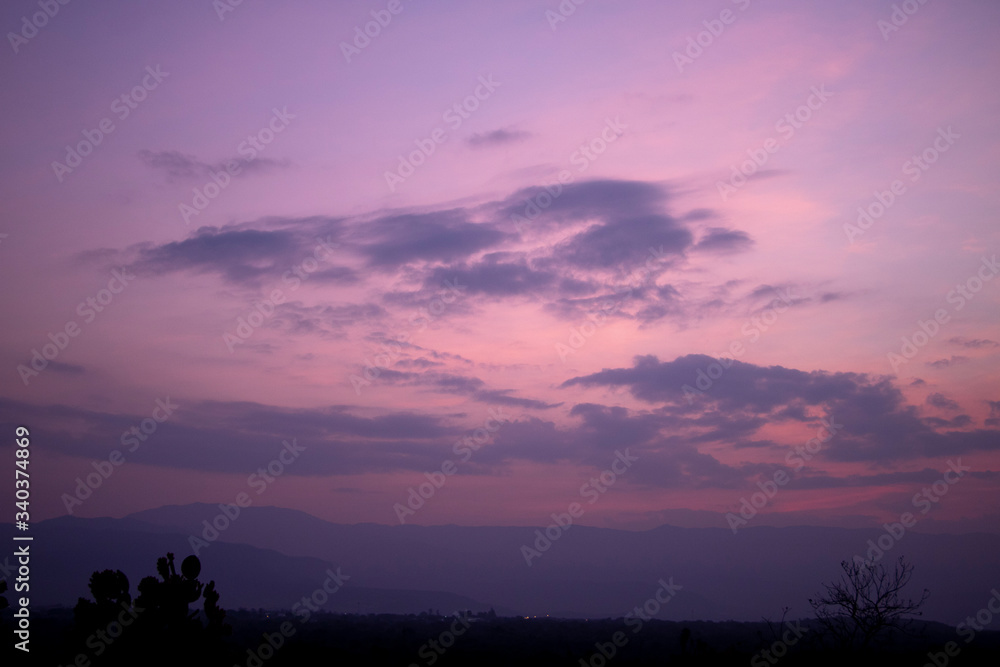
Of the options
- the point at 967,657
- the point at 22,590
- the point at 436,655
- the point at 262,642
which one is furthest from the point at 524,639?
the point at 22,590

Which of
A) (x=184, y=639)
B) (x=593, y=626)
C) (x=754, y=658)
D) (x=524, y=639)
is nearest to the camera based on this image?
(x=184, y=639)

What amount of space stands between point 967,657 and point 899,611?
80.7 ft

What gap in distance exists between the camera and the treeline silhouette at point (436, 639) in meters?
13.1

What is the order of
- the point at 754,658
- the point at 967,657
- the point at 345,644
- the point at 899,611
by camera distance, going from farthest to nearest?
1. the point at 345,644
2. the point at 967,657
3. the point at 754,658
4. the point at 899,611

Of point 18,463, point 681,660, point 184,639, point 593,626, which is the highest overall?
point 18,463

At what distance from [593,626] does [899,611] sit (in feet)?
167

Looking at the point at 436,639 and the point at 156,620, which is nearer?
the point at 156,620

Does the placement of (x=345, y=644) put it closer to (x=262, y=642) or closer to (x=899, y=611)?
(x=262, y=642)

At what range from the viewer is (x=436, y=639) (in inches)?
2347

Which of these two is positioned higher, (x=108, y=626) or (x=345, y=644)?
(x=108, y=626)

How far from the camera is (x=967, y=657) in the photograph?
45500 mm

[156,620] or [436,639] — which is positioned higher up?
[156,620]

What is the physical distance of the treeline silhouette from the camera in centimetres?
1314

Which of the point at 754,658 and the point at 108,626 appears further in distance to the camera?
the point at 754,658
